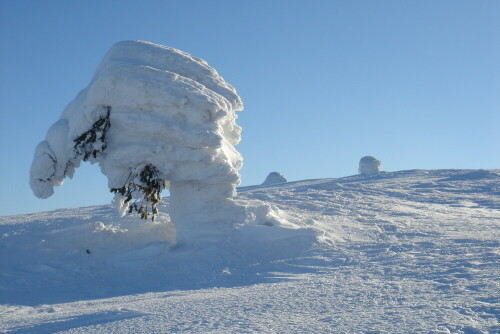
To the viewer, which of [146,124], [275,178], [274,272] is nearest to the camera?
[274,272]

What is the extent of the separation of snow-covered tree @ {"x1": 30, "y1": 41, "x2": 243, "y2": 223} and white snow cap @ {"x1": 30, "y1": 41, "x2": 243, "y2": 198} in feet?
0.07

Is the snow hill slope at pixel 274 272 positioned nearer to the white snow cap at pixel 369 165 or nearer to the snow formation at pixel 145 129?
the snow formation at pixel 145 129

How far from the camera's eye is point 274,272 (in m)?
9.44

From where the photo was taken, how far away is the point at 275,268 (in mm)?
9734

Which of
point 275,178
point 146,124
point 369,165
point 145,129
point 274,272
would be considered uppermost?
point 146,124

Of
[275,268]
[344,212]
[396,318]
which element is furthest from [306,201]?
[396,318]

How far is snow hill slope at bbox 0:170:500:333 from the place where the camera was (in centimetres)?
599

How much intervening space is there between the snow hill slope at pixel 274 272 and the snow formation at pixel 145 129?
1.42m

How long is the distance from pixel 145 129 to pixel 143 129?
0.04 m

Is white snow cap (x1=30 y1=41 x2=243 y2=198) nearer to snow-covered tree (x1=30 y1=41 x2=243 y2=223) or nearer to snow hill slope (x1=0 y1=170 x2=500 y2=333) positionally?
snow-covered tree (x1=30 y1=41 x2=243 y2=223)

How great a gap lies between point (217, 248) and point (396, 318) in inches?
230

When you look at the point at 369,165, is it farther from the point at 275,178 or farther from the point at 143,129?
the point at 143,129

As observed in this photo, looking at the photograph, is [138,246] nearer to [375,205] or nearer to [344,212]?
[344,212]

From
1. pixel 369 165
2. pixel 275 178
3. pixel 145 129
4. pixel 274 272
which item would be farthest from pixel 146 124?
pixel 369 165
